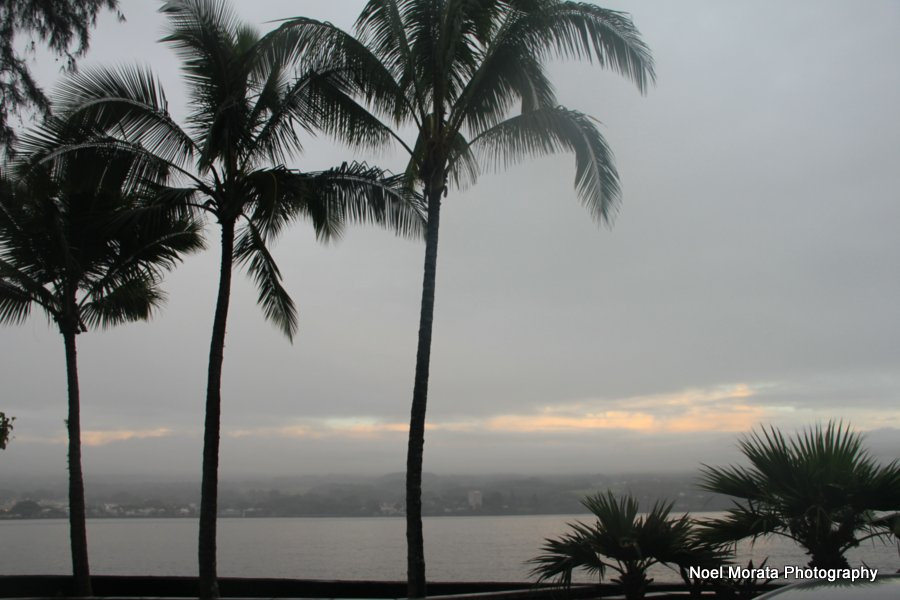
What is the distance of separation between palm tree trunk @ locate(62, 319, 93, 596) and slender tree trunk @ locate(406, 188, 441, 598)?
5428 mm

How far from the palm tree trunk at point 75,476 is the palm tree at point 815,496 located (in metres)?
9.51

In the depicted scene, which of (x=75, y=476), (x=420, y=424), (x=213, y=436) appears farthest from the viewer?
(x=75, y=476)

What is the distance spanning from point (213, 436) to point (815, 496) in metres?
7.83

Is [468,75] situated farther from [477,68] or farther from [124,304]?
[124,304]

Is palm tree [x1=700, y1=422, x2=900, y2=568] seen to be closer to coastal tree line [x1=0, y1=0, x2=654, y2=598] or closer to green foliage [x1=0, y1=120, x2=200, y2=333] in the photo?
coastal tree line [x1=0, y1=0, x2=654, y2=598]

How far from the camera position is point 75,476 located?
12.3 metres

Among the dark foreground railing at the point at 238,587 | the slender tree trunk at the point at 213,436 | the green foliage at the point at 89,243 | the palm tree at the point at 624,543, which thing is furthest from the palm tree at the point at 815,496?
the green foliage at the point at 89,243

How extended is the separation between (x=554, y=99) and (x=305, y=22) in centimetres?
385

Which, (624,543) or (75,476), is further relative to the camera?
(75,476)

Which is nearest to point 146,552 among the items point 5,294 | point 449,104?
point 5,294

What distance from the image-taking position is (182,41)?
11.5m

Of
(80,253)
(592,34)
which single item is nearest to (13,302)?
(80,253)

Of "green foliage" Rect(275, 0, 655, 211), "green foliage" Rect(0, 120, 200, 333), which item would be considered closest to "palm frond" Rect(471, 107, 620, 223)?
"green foliage" Rect(275, 0, 655, 211)

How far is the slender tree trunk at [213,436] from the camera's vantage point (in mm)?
10414
